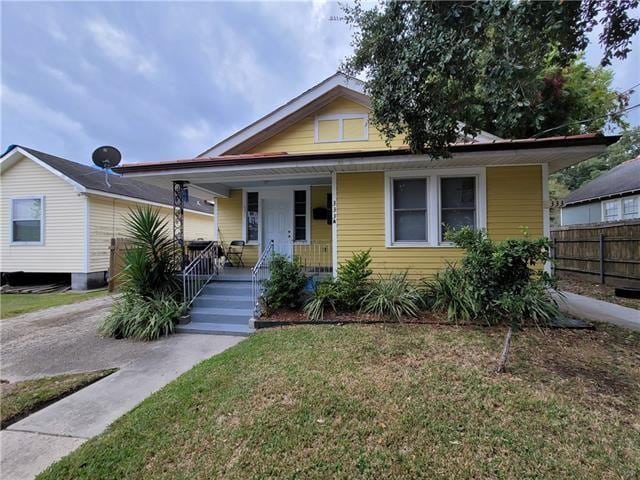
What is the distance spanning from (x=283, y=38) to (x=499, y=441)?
13.9 m

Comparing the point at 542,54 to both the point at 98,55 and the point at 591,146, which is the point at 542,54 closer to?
the point at 591,146

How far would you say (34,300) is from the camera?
931cm

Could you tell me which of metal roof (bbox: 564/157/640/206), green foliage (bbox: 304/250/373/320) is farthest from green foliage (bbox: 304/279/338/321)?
metal roof (bbox: 564/157/640/206)

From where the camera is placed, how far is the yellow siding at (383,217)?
6336 mm

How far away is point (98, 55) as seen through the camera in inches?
524

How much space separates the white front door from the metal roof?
48.7ft

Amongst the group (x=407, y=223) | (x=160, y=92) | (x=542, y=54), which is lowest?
(x=407, y=223)

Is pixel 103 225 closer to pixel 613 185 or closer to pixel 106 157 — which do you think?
pixel 106 157

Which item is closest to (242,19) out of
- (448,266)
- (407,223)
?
(407,223)

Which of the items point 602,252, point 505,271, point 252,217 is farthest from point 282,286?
point 602,252

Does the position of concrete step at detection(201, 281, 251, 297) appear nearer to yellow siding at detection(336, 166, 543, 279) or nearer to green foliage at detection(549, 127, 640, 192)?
yellow siding at detection(336, 166, 543, 279)

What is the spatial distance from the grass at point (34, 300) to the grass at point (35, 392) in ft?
16.5

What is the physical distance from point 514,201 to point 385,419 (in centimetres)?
565

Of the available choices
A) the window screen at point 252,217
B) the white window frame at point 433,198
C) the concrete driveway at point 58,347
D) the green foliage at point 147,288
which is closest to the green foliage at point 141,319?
the green foliage at point 147,288
